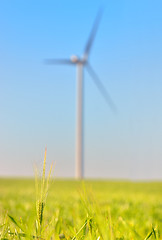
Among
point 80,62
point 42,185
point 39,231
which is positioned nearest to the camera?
point 42,185

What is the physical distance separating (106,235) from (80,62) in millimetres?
33187

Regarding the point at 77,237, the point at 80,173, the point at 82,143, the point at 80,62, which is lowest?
the point at 77,237

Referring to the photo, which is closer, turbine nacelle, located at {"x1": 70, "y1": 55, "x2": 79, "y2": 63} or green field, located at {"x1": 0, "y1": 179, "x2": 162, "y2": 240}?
green field, located at {"x1": 0, "y1": 179, "x2": 162, "y2": 240}

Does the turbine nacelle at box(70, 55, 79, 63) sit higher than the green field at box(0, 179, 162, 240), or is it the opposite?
the turbine nacelle at box(70, 55, 79, 63)

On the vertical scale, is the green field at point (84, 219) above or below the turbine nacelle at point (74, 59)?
below

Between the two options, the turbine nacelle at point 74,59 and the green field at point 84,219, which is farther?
the turbine nacelle at point 74,59

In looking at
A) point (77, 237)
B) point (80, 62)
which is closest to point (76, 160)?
point (80, 62)

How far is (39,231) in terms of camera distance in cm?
158

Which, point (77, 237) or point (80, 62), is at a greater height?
point (80, 62)

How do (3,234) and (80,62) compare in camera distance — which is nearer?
(3,234)

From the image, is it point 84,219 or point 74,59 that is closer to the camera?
point 84,219

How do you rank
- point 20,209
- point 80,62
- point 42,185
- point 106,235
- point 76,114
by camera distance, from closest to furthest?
point 106,235, point 42,185, point 20,209, point 80,62, point 76,114

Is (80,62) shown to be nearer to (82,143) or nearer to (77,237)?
(82,143)

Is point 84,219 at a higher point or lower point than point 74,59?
lower
